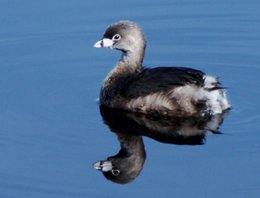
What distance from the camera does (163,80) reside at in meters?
10.7

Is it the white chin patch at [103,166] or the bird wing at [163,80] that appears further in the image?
the bird wing at [163,80]

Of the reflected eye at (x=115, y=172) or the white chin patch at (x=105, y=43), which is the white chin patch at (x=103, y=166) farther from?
the white chin patch at (x=105, y=43)

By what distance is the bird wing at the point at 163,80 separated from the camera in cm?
1069

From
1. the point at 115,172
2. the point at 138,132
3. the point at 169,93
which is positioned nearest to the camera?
the point at 115,172

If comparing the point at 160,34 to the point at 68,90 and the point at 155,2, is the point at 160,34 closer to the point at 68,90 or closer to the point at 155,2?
the point at 155,2

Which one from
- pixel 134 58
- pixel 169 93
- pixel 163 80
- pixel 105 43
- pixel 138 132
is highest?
pixel 105 43

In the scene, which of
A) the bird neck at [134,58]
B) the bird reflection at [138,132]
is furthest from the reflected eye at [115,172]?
the bird neck at [134,58]

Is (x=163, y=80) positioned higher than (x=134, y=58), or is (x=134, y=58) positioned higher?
(x=134, y=58)

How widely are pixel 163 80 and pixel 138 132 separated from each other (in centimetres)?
58

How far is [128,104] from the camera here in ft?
36.2

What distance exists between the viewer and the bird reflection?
31.6ft

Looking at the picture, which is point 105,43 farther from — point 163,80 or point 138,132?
point 138,132

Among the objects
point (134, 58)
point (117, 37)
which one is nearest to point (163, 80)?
point (134, 58)

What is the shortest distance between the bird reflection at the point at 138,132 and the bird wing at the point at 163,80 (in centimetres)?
27
